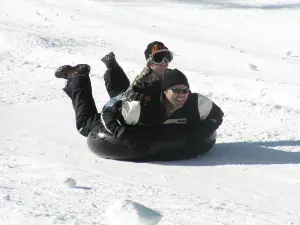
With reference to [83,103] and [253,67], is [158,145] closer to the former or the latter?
[83,103]

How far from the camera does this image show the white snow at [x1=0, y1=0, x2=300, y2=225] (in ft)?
12.0

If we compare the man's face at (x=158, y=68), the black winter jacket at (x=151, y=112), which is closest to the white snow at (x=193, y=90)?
the black winter jacket at (x=151, y=112)

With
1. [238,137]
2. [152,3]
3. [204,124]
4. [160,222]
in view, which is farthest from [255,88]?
[152,3]

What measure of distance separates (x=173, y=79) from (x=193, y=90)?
258 centimetres

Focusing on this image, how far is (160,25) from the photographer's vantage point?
11.3m

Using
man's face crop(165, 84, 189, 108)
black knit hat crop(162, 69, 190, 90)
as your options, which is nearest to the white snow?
man's face crop(165, 84, 189, 108)

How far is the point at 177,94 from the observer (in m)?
5.02

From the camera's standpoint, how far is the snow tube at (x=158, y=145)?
492cm

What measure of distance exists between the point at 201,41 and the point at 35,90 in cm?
341

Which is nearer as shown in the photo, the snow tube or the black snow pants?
the snow tube

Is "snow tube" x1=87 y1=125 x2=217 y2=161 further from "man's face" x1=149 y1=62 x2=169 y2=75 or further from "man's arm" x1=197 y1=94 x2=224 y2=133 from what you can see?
"man's face" x1=149 y1=62 x2=169 y2=75

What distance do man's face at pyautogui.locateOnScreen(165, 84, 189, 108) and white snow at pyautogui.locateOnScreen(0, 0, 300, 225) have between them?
445 millimetres

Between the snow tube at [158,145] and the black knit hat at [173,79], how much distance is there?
311 millimetres

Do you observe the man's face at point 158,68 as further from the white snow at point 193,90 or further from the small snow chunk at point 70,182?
the small snow chunk at point 70,182
